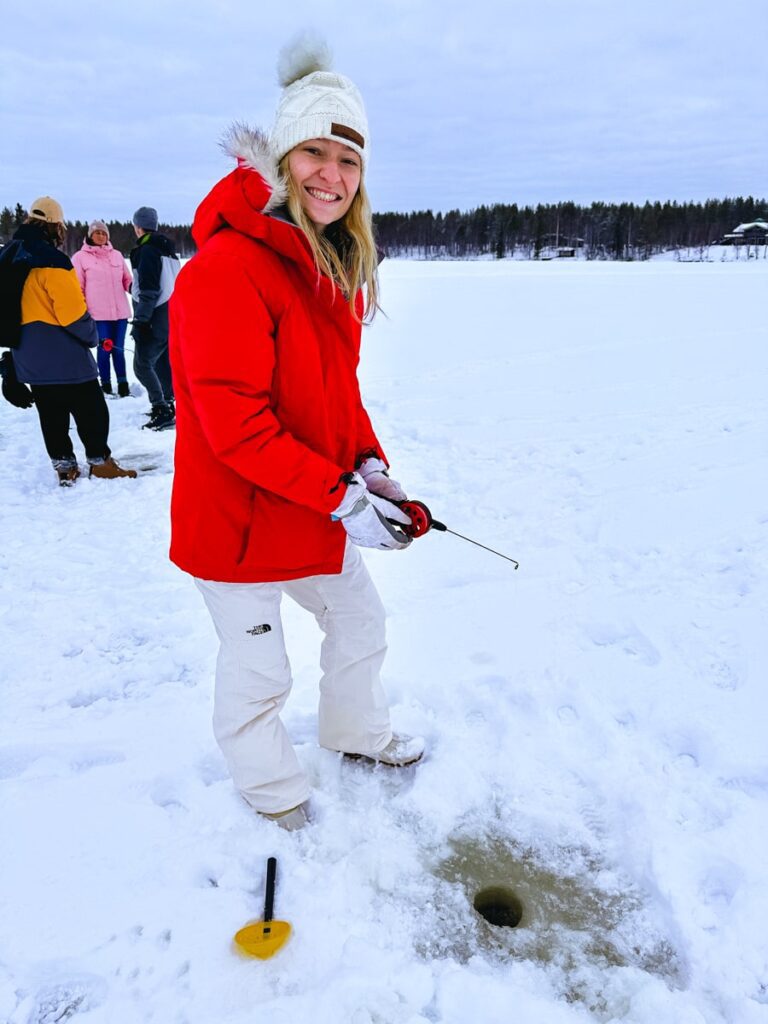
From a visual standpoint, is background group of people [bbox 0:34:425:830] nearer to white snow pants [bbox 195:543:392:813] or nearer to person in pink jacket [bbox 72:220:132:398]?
white snow pants [bbox 195:543:392:813]

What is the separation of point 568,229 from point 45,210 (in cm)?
8384

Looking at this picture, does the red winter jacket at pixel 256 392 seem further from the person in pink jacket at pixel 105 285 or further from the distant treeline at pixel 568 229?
the distant treeline at pixel 568 229

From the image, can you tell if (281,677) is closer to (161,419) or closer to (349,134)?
(349,134)

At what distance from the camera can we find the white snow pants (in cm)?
206

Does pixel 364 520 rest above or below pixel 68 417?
above

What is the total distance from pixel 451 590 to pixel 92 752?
198 cm

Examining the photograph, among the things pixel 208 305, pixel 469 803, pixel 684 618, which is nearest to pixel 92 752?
pixel 469 803

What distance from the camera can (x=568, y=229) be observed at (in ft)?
259

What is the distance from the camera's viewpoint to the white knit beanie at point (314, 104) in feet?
6.16

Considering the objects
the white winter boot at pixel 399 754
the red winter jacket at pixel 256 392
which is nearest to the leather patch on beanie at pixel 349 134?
the red winter jacket at pixel 256 392

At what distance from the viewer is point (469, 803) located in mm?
2357

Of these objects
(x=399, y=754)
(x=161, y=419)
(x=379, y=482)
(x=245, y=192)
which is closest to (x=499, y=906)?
(x=399, y=754)

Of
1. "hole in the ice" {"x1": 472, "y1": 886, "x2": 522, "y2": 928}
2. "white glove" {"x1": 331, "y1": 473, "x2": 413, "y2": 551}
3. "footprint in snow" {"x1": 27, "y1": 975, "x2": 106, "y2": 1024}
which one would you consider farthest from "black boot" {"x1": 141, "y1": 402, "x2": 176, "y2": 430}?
"hole in the ice" {"x1": 472, "y1": 886, "x2": 522, "y2": 928}

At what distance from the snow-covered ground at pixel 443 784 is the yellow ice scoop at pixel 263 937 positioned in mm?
35
